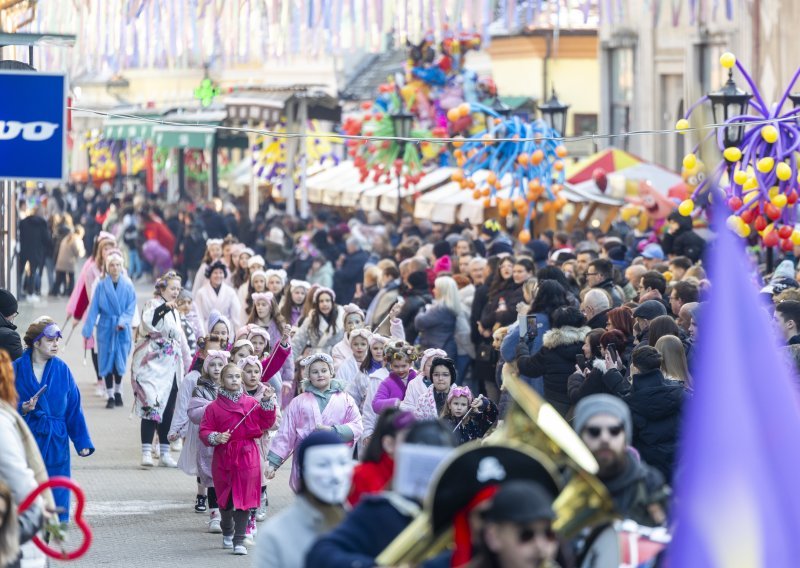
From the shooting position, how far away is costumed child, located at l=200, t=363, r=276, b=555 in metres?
11.7

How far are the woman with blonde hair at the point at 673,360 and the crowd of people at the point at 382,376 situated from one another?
12 mm

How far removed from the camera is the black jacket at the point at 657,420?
10070 millimetres

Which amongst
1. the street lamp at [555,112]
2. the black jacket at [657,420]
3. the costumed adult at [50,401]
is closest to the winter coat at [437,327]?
the costumed adult at [50,401]

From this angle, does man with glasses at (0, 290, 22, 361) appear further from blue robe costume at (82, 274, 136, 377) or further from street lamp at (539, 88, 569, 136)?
street lamp at (539, 88, 569, 136)

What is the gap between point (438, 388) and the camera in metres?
12.2

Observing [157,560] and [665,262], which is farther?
[665,262]

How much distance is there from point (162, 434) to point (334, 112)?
70.8 ft

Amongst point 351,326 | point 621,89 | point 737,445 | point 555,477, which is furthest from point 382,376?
point 621,89

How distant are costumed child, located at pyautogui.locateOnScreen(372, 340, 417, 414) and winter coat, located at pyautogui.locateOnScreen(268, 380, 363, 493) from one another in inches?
16.7

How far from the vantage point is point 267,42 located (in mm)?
26891

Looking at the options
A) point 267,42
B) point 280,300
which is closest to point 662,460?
point 280,300

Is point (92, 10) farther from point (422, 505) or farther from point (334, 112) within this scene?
point (422, 505)

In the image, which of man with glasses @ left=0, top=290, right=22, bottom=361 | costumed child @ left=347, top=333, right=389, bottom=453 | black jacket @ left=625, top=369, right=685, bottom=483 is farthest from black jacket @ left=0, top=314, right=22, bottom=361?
black jacket @ left=625, top=369, right=685, bottom=483

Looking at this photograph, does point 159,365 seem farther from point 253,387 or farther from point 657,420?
point 657,420
